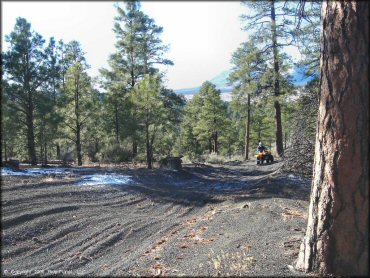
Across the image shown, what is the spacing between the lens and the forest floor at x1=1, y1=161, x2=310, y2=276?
473cm

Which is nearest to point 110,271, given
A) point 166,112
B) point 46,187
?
point 46,187

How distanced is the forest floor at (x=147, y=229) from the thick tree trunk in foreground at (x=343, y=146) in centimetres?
67

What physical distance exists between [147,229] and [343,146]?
5664 millimetres

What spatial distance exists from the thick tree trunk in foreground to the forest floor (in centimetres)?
67

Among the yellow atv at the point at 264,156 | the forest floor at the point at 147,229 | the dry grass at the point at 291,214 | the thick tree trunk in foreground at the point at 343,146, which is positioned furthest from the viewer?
the yellow atv at the point at 264,156

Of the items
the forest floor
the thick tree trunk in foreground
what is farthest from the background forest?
the thick tree trunk in foreground

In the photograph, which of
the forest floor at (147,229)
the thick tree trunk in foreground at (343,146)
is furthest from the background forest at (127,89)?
the thick tree trunk in foreground at (343,146)

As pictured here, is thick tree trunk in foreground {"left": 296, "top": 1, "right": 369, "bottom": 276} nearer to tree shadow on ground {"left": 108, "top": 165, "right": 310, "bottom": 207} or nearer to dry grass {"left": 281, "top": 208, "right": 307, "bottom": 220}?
dry grass {"left": 281, "top": 208, "right": 307, "bottom": 220}

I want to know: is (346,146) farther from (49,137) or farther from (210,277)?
(49,137)

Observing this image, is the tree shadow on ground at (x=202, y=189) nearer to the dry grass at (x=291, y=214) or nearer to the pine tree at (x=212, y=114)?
the dry grass at (x=291, y=214)

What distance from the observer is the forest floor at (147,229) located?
15.5 ft

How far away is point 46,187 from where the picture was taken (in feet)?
41.5

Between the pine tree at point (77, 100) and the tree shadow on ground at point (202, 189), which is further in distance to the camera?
the pine tree at point (77, 100)

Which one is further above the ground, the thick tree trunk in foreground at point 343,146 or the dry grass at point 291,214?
the thick tree trunk in foreground at point 343,146
